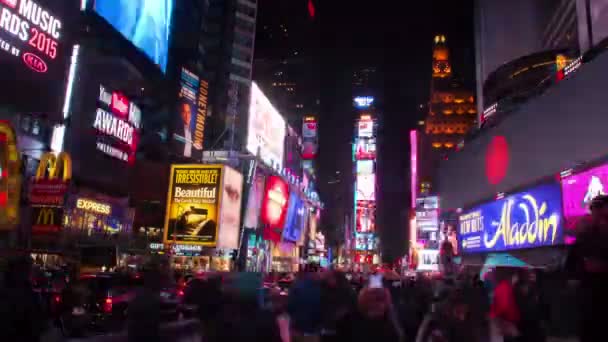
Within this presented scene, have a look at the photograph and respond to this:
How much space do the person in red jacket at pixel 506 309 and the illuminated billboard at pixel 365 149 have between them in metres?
114

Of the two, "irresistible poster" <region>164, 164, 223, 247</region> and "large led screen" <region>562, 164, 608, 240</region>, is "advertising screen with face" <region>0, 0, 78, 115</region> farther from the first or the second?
"large led screen" <region>562, 164, 608, 240</region>

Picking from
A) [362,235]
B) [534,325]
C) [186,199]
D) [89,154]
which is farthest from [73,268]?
[362,235]

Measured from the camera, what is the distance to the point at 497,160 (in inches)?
976

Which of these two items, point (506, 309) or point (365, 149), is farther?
point (365, 149)

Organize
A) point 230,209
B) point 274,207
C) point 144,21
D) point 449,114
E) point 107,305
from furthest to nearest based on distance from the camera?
point 449,114, point 274,207, point 230,209, point 144,21, point 107,305

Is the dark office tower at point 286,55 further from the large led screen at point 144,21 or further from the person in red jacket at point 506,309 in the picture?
the person in red jacket at point 506,309

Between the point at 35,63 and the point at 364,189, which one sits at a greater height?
Result: the point at 364,189

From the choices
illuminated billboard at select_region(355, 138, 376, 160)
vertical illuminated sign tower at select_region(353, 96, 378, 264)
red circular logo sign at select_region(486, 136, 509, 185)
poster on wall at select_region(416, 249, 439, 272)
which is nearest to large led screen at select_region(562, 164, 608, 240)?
red circular logo sign at select_region(486, 136, 509, 185)

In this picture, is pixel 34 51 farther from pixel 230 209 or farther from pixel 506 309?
pixel 506 309

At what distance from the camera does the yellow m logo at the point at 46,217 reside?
71.1ft

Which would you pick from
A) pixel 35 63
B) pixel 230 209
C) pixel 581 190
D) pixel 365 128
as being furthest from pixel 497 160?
pixel 365 128

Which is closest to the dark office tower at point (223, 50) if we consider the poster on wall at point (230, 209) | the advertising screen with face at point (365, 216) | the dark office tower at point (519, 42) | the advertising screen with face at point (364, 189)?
the dark office tower at point (519, 42)

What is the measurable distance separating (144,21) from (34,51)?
1392 centimetres

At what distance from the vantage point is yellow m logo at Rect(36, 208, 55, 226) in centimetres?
2167
